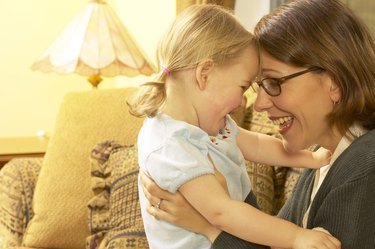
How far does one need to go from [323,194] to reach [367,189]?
0.14 metres

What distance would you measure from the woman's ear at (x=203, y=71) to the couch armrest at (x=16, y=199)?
1573mm

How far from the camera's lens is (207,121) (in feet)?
5.38

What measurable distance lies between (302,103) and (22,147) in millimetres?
3228

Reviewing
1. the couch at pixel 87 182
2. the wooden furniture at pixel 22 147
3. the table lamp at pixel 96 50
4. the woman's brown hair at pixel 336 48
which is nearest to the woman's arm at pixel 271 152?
the woman's brown hair at pixel 336 48

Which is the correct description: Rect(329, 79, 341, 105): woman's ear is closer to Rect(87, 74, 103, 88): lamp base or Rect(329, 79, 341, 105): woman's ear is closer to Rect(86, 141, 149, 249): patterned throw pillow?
Rect(86, 141, 149, 249): patterned throw pillow

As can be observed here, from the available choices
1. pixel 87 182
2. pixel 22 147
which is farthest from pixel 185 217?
pixel 22 147

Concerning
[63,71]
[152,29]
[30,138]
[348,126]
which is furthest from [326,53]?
[30,138]

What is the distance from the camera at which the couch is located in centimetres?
256

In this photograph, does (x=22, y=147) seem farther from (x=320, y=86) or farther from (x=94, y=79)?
(x=320, y=86)

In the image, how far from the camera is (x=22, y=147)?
179 inches

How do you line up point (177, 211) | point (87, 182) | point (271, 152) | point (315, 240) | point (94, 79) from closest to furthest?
point (315, 240)
point (177, 211)
point (271, 152)
point (87, 182)
point (94, 79)

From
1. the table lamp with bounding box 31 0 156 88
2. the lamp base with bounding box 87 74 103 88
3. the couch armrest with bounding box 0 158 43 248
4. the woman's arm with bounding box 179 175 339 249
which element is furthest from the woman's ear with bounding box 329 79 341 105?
the lamp base with bounding box 87 74 103 88

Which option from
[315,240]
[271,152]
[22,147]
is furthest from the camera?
[22,147]

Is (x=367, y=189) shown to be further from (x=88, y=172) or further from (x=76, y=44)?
(x=76, y=44)
